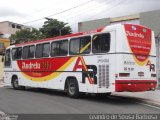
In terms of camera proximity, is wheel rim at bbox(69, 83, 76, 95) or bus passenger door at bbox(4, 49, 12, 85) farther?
bus passenger door at bbox(4, 49, 12, 85)

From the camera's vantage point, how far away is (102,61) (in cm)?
1491

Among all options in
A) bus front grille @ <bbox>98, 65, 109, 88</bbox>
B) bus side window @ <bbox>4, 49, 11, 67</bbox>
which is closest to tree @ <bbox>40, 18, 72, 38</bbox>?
bus side window @ <bbox>4, 49, 11, 67</bbox>

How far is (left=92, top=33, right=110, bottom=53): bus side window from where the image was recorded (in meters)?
14.8

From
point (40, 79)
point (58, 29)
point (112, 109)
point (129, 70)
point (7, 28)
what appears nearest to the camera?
point (112, 109)

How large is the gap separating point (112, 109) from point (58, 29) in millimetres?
37719

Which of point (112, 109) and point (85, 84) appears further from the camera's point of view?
point (85, 84)

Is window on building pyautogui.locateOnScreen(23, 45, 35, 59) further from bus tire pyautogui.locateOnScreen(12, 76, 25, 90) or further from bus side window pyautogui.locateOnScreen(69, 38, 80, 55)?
bus side window pyautogui.locateOnScreen(69, 38, 80, 55)

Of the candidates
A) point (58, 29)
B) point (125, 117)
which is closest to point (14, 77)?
point (125, 117)

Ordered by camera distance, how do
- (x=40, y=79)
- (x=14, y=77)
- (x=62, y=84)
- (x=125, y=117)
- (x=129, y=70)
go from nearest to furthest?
(x=125, y=117), (x=129, y=70), (x=62, y=84), (x=40, y=79), (x=14, y=77)

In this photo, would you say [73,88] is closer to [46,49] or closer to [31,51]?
[46,49]

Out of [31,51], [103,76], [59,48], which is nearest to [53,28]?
[31,51]

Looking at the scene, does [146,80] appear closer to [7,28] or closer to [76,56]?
[76,56]

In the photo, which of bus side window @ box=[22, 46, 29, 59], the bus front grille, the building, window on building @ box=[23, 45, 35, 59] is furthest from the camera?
the building

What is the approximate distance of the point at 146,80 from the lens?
15.4m
